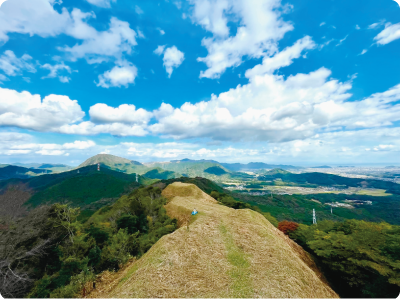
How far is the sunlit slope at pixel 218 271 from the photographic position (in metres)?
13.4

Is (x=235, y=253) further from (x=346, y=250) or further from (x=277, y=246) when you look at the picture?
(x=346, y=250)

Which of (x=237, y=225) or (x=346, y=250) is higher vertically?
(x=237, y=225)

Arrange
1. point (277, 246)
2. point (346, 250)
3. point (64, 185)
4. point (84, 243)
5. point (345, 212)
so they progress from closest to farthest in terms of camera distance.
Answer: point (277, 246) → point (346, 250) → point (84, 243) → point (345, 212) → point (64, 185)

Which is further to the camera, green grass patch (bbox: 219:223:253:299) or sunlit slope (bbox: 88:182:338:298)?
sunlit slope (bbox: 88:182:338:298)

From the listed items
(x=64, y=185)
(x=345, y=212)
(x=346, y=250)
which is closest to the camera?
(x=346, y=250)

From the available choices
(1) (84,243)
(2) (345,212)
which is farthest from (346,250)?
(2) (345,212)

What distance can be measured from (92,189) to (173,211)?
162543mm

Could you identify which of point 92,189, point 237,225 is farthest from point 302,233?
point 92,189

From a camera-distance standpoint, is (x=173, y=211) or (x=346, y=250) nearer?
(x=346, y=250)

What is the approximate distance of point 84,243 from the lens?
27.2 meters

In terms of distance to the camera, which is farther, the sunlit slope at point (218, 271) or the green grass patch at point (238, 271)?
the sunlit slope at point (218, 271)

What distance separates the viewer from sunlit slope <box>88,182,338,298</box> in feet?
44.1

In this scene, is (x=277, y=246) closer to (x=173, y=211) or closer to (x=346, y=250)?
(x=346, y=250)

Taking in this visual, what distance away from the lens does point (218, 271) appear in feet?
51.0
